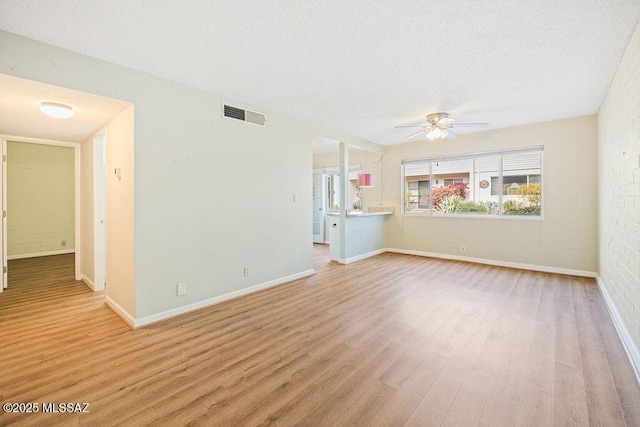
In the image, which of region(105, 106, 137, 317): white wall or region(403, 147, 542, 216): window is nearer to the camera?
region(105, 106, 137, 317): white wall

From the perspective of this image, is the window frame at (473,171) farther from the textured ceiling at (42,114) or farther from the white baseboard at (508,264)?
the textured ceiling at (42,114)

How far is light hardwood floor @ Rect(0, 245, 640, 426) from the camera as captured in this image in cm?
175

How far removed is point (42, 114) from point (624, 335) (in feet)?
20.6

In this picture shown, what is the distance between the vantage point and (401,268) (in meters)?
5.39

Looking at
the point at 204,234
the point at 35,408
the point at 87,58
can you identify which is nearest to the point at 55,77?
the point at 87,58

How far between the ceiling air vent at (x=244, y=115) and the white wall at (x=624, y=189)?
3803mm

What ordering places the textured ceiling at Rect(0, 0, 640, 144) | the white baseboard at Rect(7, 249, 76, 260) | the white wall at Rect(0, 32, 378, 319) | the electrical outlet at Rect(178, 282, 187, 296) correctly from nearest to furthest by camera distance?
the textured ceiling at Rect(0, 0, 640, 144) → the white wall at Rect(0, 32, 378, 319) → the electrical outlet at Rect(178, 282, 187, 296) → the white baseboard at Rect(7, 249, 76, 260)

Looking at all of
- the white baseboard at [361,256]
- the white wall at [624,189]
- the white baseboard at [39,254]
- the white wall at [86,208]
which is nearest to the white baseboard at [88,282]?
the white wall at [86,208]

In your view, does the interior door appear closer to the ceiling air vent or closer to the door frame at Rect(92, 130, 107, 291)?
the ceiling air vent

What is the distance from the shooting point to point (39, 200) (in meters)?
6.62

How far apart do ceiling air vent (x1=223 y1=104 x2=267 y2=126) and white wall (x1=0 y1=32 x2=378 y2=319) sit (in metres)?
0.08

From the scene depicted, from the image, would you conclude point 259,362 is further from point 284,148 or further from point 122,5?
point 284,148

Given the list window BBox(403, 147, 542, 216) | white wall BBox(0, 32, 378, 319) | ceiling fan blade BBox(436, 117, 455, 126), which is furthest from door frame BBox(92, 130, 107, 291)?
window BBox(403, 147, 542, 216)

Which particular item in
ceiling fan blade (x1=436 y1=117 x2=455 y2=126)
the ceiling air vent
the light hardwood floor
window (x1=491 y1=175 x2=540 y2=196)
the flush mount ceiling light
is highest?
ceiling fan blade (x1=436 y1=117 x2=455 y2=126)
